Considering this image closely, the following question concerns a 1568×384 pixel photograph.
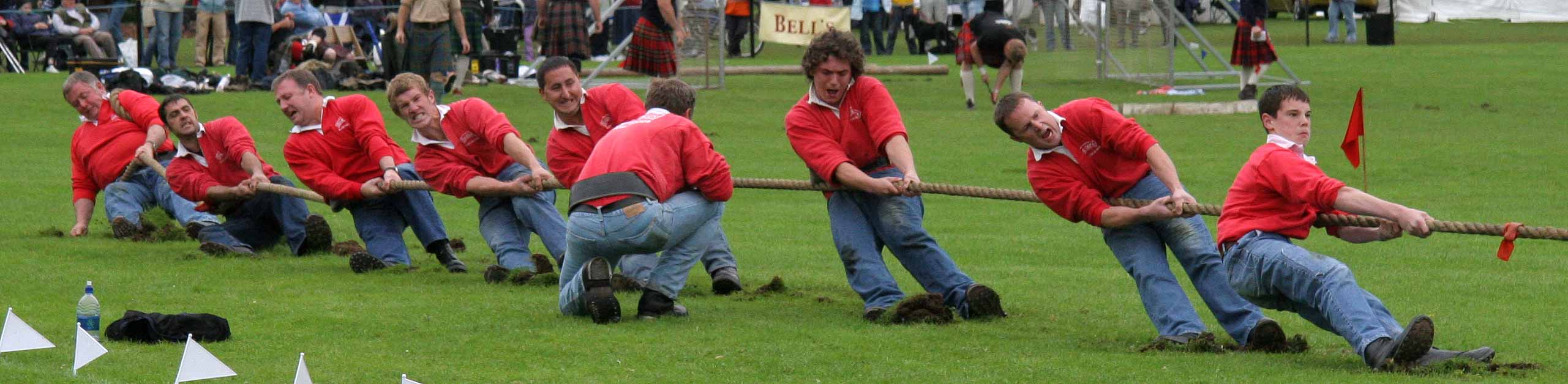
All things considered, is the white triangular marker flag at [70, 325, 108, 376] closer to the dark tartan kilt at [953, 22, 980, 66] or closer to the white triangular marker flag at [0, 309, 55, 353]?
the white triangular marker flag at [0, 309, 55, 353]

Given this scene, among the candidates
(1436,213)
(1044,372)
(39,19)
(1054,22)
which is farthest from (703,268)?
(39,19)

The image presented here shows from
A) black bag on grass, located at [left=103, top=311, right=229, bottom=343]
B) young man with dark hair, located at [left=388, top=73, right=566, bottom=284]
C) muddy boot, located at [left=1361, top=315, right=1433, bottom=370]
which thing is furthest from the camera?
young man with dark hair, located at [left=388, top=73, right=566, bottom=284]

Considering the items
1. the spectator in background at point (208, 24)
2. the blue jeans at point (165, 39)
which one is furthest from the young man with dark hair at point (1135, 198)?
the spectator in background at point (208, 24)

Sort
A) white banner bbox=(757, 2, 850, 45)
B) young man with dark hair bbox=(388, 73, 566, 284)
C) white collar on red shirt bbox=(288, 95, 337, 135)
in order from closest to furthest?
young man with dark hair bbox=(388, 73, 566, 284), white collar on red shirt bbox=(288, 95, 337, 135), white banner bbox=(757, 2, 850, 45)

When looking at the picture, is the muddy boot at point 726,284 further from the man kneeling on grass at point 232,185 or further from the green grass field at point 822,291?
the man kneeling on grass at point 232,185

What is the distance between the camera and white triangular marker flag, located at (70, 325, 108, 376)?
19.7 feet

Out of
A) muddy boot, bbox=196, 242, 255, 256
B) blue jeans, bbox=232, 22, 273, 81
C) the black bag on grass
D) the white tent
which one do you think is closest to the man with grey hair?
muddy boot, bbox=196, 242, 255, 256

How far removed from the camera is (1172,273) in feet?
22.3

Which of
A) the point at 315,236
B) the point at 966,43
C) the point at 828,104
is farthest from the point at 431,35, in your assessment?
the point at 828,104

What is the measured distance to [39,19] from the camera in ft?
76.7

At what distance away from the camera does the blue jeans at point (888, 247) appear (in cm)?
755

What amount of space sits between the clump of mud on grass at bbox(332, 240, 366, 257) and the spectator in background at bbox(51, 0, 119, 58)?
1356cm

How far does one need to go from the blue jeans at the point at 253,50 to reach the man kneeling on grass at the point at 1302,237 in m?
15.4

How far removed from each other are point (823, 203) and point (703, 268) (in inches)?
120
